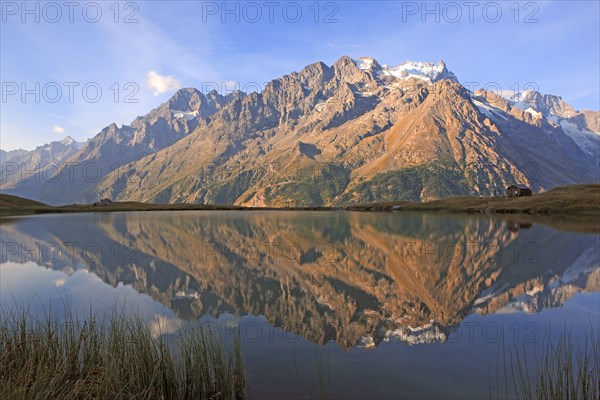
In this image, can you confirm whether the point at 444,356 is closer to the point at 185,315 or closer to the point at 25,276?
the point at 185,315

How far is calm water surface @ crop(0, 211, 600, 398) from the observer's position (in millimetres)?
14562

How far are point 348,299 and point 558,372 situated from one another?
15.9 m

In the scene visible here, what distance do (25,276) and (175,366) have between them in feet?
91.6

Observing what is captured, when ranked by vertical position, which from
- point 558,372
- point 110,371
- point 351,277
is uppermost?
point 110,371

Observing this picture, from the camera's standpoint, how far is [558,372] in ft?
35.9

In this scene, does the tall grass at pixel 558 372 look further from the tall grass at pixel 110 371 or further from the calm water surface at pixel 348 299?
the tall grass at pixel 110 371

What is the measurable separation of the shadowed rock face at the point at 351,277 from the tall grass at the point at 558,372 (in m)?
4.24

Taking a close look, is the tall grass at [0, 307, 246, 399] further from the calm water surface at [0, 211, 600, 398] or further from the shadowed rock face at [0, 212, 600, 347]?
the shadowed rock face at [0, 212, 600, 347]

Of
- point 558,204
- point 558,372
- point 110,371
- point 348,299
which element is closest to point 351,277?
point 348,299

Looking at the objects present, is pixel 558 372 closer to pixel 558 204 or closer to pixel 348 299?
pixel 348 299

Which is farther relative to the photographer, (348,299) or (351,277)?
(351,277)

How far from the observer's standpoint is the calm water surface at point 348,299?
14.6 metres

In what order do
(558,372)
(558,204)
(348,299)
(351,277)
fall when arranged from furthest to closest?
(558,204) → (351,277) → (348,299) → (558,372)

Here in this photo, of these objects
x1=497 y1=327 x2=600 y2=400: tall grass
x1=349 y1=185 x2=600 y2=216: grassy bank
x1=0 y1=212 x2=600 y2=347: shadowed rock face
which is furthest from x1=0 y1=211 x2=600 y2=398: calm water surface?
x1=349 y1=185 x2=600 y2=216: grassy bank
